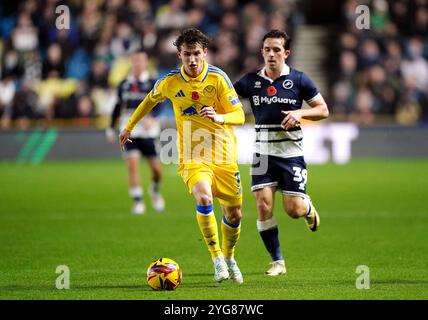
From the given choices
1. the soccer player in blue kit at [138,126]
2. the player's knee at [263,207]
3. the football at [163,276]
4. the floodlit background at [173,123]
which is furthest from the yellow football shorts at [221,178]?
the soccer player in blue kit at [138,126]

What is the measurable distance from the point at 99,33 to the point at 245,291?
722 inches

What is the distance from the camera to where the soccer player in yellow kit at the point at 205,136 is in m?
8.75

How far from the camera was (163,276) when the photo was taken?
822cm

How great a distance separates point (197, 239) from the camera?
12.0 metres

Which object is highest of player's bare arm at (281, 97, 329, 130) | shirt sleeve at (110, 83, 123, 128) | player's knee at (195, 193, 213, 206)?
shirt sleeve at (110, 83, 123, 128)

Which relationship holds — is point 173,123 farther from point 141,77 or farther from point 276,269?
point 276,269

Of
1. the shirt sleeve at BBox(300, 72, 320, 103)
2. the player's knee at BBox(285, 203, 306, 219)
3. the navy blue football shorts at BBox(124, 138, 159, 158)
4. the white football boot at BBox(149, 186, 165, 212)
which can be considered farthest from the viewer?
the white football boot at BBox(149, 186, 165, 212)

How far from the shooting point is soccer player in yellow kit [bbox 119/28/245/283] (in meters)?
8.75

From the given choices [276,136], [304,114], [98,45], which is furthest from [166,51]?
[304,114]

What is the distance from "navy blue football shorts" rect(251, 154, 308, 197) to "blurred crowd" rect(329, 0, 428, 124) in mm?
14484

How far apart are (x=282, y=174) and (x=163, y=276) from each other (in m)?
1.77

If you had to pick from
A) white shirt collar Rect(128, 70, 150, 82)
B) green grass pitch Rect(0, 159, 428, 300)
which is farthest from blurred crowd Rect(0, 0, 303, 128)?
white shirt collar Rect(128, 70, 150, 82)

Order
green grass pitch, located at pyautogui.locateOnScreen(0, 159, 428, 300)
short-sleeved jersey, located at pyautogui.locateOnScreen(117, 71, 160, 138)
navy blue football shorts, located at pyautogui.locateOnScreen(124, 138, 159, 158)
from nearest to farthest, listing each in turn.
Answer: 1. green grass pitch, located at pyautogui.locateOnScreen(0, 159, 428, 300)
2. short-sleeved jersey, located at pyautogui.locateOnScreen(117, 71, 160, 138)
3. navy blue football shorts, located at pyautogui.locateOnScreen(124, 138, 159, 158)

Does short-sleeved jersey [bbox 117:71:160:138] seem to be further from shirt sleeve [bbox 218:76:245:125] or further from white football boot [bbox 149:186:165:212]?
shirt sleeve [bbox 218:76:245:125]
